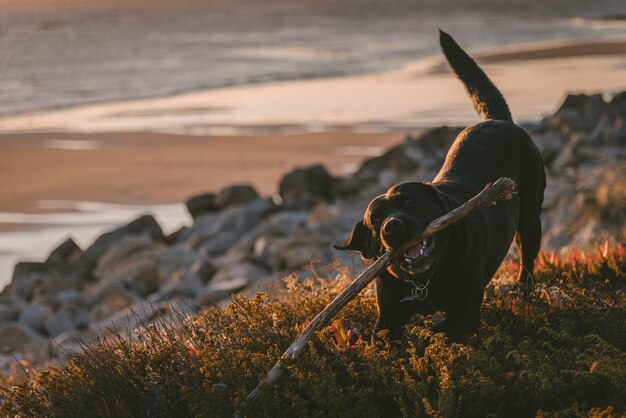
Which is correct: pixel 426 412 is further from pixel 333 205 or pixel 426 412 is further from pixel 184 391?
pixel 333 205

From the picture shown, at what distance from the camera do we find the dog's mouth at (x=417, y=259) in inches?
187

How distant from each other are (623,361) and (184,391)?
209 centimetres

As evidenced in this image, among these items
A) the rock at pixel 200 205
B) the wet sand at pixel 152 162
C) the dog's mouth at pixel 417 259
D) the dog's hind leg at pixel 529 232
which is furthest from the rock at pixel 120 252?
the dog's mouth at pixel 417 259

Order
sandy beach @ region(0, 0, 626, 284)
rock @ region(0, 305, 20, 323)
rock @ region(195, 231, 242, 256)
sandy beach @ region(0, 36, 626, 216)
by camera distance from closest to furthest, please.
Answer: rock @ region(0, 305, 20, 323)
rock @ region(195, 231, 242, 256)
sandy beach @ region(0, 0, 626, 284)
sandy beach @ region(0, 36, 626, 216)

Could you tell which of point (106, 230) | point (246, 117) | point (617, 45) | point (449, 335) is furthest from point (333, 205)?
point (617, 45)

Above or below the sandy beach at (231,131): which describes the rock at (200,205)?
below

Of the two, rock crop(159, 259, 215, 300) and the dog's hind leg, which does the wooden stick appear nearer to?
the dog's hind leg

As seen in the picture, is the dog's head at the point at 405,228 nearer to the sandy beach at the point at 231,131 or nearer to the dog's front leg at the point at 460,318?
the dog's front leg at the point at 460,318

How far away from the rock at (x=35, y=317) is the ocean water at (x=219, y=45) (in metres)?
14.7

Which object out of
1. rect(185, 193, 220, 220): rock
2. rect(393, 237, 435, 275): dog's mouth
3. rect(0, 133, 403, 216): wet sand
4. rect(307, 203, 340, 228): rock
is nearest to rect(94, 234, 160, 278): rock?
rect(185, 193, 220, 220): rock

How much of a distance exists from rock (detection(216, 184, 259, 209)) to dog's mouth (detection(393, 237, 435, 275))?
1066 cm

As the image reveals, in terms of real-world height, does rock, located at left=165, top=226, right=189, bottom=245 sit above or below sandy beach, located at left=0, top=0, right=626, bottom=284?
below

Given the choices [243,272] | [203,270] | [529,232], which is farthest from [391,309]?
[203,270]

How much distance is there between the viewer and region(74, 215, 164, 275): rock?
44.4 feet
